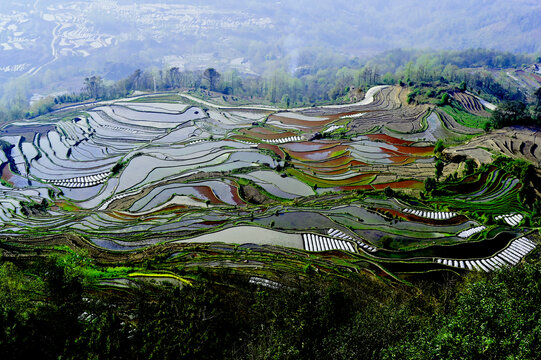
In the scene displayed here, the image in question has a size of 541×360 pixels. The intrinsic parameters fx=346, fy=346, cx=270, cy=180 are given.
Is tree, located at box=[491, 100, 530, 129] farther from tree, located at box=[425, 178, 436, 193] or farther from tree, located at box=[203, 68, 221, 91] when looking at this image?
tree, located at box=[203, 68, 221, 91]

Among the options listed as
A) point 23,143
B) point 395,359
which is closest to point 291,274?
point 395,359

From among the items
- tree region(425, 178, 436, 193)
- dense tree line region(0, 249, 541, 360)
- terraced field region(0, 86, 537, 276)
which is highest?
dense tree line region(0, 249, 541, 360)

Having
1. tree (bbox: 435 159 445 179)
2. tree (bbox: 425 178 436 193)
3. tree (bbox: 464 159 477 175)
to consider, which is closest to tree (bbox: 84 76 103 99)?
tree (bbox: 435 159 445 179)

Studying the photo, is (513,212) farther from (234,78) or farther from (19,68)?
(19,68)

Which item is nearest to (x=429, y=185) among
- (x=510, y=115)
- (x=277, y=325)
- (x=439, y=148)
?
(x=439, y=148)

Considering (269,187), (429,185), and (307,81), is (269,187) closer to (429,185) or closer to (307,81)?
(429,185)
